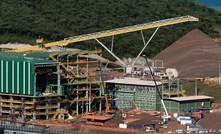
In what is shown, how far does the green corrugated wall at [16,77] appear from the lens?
320 feet

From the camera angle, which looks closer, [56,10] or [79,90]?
[79,90]

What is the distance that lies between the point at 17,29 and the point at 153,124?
284 feet

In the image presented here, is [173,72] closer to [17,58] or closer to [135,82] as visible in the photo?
[135,82]

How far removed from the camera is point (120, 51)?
16750cm

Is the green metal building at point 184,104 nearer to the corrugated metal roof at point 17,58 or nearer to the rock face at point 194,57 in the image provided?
the rock face at point 194,57

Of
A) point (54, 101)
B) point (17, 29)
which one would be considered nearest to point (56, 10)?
point (17, 29)

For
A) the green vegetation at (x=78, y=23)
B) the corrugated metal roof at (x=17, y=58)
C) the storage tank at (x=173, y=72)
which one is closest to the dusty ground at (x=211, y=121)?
the corrugated metal roof at (x=17, y=58)

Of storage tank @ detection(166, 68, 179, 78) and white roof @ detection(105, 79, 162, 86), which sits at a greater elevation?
storage tank @ detection(166, 68, 179, 78)

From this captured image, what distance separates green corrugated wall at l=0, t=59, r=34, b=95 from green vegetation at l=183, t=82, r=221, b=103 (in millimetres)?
38682

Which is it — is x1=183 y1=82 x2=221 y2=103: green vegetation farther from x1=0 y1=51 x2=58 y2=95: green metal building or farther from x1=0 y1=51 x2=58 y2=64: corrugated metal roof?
x1=0 y1=51 x2=58 y2=64: corrugated metal roof

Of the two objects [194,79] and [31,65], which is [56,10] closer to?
[194,79]

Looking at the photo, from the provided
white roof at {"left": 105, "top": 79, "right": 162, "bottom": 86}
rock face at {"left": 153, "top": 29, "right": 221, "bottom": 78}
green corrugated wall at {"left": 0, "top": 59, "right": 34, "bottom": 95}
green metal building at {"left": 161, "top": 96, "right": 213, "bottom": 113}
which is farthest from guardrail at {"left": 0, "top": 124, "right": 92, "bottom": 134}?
rock face at {"left": 153, "top": 29, "right": 221, "bottom": 78}

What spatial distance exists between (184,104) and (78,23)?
8500 centimetres

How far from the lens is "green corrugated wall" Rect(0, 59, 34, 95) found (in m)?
97.6
